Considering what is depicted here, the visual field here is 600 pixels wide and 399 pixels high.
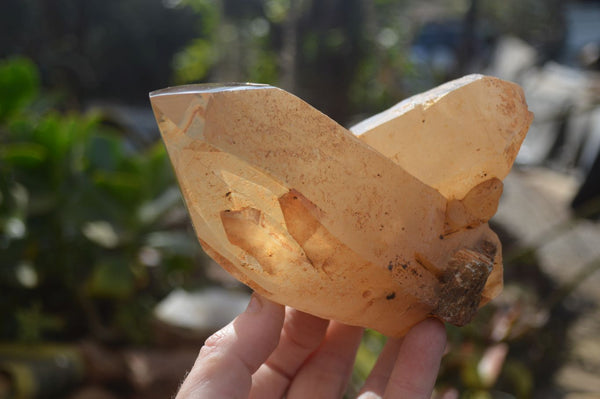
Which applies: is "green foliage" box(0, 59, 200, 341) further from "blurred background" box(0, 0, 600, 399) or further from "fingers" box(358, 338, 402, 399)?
"fingers" box(358, 338, 402, 399)

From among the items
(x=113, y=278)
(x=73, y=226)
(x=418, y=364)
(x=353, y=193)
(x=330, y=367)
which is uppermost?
(x=353, y=193)

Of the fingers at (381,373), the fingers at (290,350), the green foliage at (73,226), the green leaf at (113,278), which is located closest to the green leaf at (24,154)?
the green foliage at (73,226)

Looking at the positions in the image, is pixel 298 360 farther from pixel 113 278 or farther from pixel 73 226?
pixel 73 226

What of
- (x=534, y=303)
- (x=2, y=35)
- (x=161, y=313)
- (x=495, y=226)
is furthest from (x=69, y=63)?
(x=534, y=303)

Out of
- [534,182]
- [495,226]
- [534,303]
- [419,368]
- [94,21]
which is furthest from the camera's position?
[94,21]

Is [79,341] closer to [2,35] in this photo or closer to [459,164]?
[459,164]

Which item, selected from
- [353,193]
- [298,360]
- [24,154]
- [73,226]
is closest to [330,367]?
[298,360]

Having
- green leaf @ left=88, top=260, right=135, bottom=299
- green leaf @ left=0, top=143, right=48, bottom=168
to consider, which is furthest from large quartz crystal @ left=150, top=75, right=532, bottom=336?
green leaf @ left=0, top=143, right=48, bottom=168
